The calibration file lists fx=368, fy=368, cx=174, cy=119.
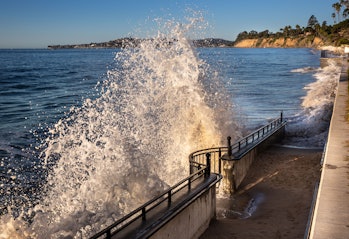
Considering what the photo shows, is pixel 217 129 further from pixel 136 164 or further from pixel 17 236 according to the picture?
pixel 17 236

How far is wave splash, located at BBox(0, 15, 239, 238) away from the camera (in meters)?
7.92

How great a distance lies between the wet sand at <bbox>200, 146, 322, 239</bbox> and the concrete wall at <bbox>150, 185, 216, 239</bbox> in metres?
0.28

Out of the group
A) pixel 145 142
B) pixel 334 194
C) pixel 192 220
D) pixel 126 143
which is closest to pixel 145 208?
pixel 192 220

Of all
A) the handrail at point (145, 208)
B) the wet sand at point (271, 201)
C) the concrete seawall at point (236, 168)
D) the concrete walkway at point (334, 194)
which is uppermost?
the handrail at point (145, 208)

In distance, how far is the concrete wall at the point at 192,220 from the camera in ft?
21.0

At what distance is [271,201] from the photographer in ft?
33.7

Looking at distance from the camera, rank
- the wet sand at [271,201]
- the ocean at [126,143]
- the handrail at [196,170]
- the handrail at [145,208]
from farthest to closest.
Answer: the wet sand at [271,201], the ocean at [126,143], the handrail at [196,170], the handrail at [145,208]

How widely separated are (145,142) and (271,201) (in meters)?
5.61

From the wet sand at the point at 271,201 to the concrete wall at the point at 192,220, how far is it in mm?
284

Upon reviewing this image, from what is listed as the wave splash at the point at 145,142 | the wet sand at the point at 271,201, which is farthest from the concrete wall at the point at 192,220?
the wave splash at the point at 145,142

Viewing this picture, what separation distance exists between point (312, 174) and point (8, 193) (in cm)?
1021

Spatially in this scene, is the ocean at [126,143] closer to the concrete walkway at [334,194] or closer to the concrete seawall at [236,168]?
the concrete seawall at [236,168]

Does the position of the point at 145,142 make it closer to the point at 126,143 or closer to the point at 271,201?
the point at 126,143

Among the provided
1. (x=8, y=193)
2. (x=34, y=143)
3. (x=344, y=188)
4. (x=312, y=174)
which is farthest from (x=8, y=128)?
(x=344, y=188)
